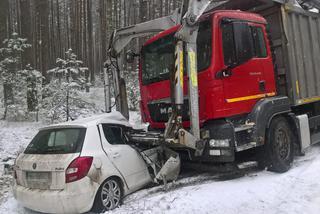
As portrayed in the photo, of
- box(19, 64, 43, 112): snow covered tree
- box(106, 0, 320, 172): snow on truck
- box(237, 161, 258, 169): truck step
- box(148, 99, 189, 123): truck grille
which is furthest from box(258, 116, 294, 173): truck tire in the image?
box(19, 64, 43, 112): snow covered tree

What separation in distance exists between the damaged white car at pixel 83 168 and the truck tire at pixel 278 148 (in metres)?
1.95

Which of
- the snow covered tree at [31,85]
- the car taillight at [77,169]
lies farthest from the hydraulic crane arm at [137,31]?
the snow covered tree at [31,85]

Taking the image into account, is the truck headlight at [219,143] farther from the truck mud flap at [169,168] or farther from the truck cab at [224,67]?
the truck mud flap at [169,168]

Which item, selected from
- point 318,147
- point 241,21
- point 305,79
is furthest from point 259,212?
point 318,147

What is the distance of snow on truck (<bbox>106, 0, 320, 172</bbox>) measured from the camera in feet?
21.2

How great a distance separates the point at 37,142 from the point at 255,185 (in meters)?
3.97

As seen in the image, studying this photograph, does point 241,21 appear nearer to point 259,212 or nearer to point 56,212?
point 259,212

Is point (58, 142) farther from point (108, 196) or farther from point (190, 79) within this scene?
point (190, 79)

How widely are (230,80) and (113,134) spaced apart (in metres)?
2.40

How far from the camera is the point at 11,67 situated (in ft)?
50.4

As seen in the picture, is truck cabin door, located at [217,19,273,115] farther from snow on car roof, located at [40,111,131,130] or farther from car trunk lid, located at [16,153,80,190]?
car trunk lid, located at [16,153,80,190]

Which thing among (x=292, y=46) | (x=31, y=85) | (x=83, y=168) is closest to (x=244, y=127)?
(x=292, y=46)

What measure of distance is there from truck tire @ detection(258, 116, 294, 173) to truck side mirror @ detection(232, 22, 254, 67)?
1.57 metres

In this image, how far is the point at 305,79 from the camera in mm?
8445
